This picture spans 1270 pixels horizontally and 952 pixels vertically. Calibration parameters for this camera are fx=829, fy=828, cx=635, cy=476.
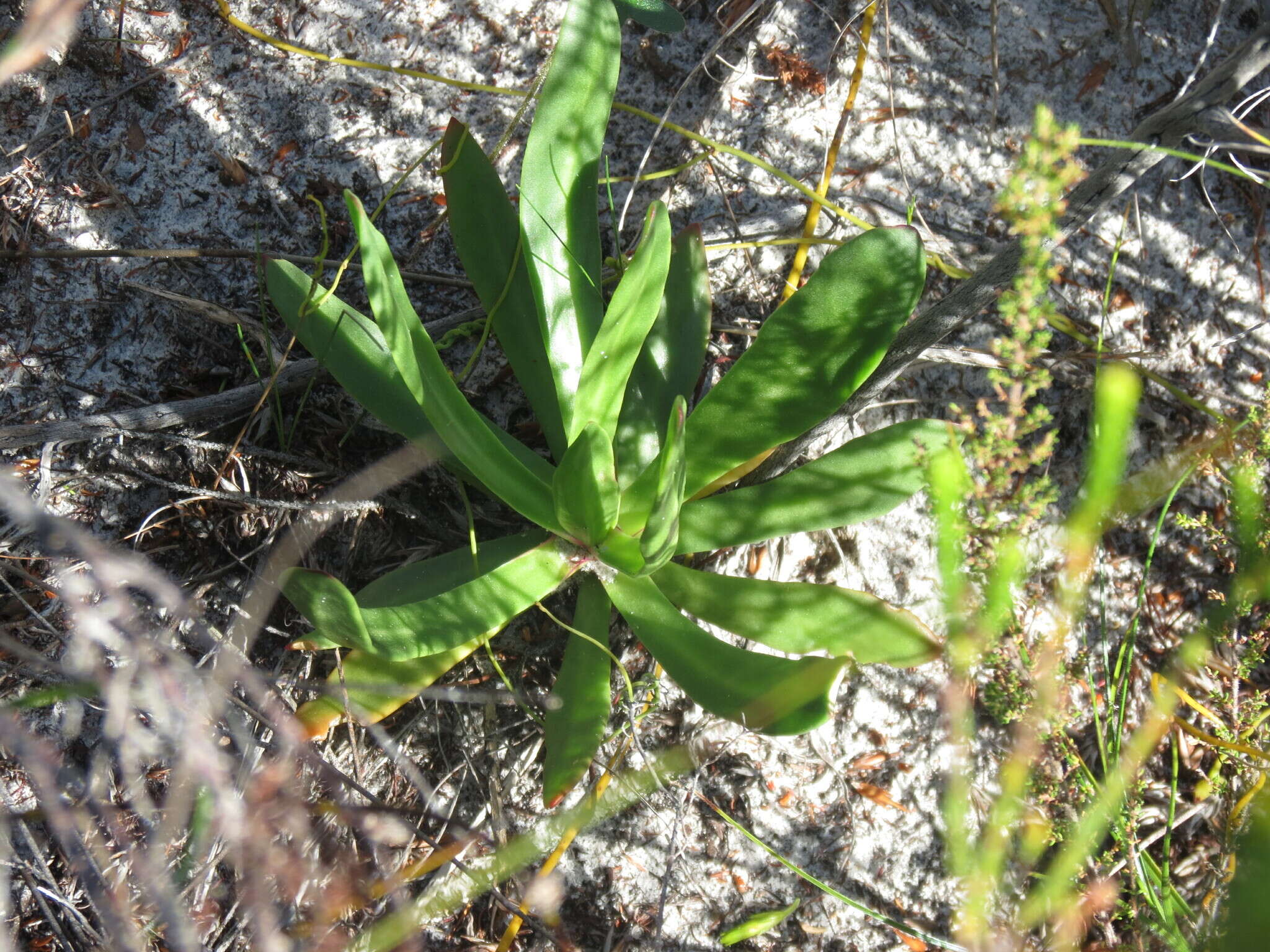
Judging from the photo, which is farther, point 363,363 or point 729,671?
point 363,363

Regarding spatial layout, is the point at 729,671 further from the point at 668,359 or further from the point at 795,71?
the point at 795,71

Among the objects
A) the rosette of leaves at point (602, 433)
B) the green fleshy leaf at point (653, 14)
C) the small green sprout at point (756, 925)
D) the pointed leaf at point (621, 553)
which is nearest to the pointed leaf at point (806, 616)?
the rosette of leaves at point (602, 433)

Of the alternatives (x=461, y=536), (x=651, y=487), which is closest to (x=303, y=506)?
(x=461, y=536)

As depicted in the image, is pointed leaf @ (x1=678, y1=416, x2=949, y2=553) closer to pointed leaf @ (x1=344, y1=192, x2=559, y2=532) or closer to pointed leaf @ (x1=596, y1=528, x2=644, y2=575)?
pointed leaf @ (x1=596, y1=528, x2=644, y2=575)

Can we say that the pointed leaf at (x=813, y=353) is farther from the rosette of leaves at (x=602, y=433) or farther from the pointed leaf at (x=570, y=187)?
the pointed leaf at (x=570, y=187)

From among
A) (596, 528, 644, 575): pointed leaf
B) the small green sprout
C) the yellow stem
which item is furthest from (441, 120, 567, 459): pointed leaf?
the small green sprout

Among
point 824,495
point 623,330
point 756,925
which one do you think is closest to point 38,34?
point 623,330
